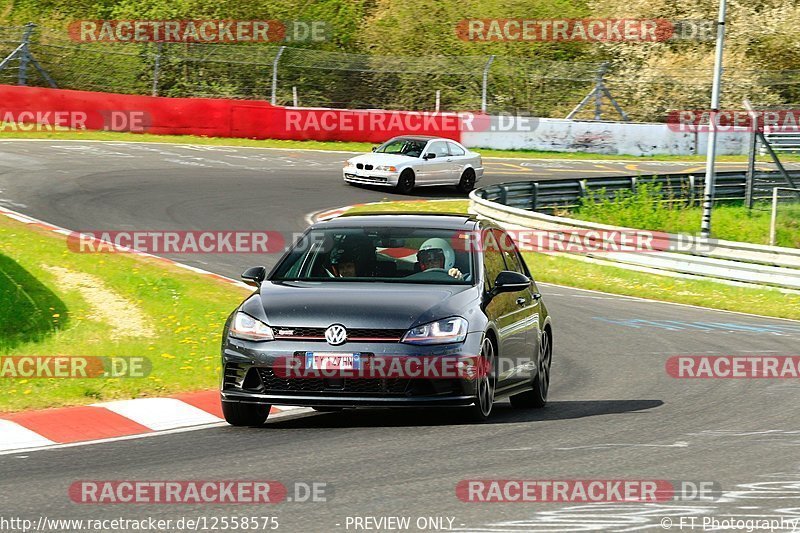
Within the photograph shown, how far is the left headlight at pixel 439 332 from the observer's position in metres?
9.42

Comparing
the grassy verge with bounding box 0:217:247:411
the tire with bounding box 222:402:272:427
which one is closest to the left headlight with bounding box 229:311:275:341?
the tire with bounding box 222:402:272:427

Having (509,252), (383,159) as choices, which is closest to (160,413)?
(509,252)

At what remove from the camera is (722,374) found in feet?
44.7

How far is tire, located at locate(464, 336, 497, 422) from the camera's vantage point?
32.0 feet

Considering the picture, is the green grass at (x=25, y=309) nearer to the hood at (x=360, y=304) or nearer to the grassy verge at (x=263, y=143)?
the hood at (x=360, y=304)

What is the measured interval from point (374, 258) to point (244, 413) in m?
1.57

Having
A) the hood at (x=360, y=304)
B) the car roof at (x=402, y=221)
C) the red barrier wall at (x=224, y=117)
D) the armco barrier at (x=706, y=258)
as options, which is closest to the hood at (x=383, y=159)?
the armco barrier at (x=706, y=258)

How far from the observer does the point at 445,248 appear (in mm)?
10695

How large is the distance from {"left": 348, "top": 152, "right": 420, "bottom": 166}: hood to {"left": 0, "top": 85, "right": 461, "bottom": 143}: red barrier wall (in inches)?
298

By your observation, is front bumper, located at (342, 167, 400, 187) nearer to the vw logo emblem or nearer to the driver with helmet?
the driver with helmet

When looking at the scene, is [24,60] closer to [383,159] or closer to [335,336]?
[383,159]

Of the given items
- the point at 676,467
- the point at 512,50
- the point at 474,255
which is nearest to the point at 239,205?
the point at 474,255

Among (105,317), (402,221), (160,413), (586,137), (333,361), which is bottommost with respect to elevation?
(586,137)

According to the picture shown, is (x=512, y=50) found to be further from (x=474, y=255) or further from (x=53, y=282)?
(x=474, y=255)
